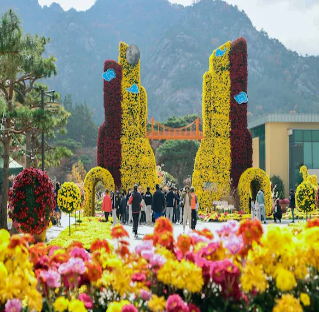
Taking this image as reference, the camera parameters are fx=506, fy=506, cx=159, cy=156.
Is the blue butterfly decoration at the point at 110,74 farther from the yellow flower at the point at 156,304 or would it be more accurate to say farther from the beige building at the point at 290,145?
the yellow flower at the point at 156,304

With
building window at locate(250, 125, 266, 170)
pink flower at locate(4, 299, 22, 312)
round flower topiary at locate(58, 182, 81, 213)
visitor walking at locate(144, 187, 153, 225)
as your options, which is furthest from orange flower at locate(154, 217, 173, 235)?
building window at locate(250, 125, 266, 170)

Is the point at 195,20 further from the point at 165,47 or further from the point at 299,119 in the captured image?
the point at 299,119

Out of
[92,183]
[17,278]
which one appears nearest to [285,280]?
[17,278]

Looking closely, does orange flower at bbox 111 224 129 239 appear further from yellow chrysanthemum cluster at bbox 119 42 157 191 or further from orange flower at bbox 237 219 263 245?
yellow chrysanthemum cluster at bbox 119 42 157 191

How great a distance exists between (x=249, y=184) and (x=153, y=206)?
24.3ft

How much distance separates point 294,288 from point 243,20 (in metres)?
153

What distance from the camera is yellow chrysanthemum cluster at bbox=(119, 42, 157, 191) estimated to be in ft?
78.2

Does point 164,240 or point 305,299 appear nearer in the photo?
point 305,299

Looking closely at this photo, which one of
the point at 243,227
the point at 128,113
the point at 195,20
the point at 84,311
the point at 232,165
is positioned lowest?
the point at 84,311

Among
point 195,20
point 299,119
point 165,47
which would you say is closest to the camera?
point 299,119

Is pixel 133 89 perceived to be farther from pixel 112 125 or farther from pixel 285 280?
pixel 285 280

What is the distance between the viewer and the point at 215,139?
79.8ft

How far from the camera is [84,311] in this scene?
384 cm

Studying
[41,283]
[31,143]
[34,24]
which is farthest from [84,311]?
[34,24]
